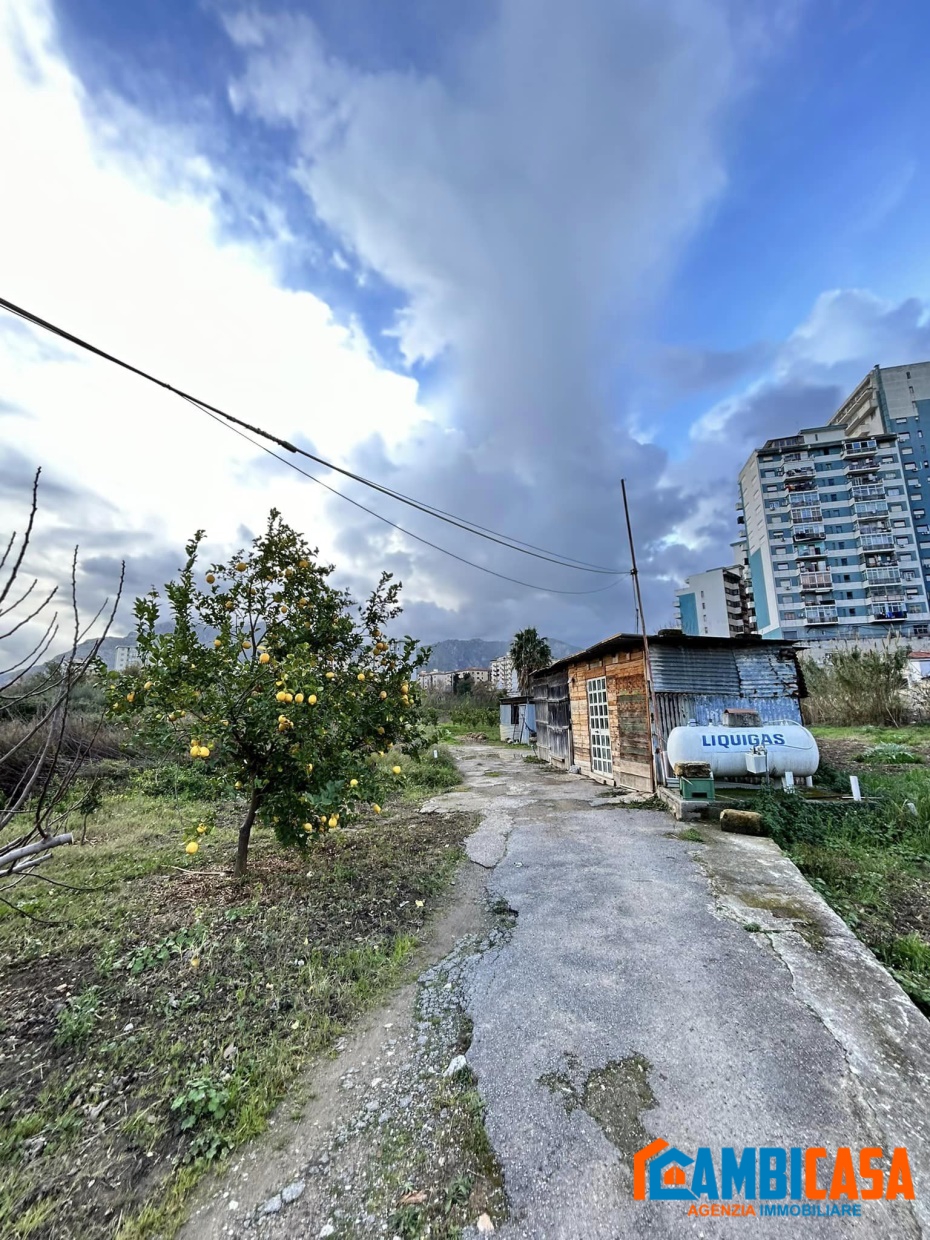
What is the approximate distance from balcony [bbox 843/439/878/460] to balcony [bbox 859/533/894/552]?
374 inches

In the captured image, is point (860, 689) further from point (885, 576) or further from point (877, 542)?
point (877, 542)

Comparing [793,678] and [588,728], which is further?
[588,728]

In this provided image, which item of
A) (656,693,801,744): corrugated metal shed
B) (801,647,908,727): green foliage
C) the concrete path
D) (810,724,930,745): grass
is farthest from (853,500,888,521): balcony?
the concrete path

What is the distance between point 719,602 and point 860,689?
57782 millimetres

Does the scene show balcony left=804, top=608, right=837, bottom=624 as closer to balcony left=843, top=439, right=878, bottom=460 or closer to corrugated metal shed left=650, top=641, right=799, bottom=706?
balcony left=843, top=439, right=878, bottom=460

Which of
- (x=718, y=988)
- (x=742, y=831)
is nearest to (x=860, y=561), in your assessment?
(x=742, y=831)

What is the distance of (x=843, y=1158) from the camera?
2041 millimetres

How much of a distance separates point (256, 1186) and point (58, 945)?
2.95 metres

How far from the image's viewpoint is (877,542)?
178 ft

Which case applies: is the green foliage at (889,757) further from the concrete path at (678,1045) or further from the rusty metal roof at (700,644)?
the concrete path at (678,1045)

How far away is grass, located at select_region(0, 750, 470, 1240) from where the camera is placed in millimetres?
2055

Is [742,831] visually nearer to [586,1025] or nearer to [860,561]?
[586,1025]

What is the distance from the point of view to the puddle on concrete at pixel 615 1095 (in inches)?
85.4

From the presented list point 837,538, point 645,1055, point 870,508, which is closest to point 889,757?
point 645,1055
